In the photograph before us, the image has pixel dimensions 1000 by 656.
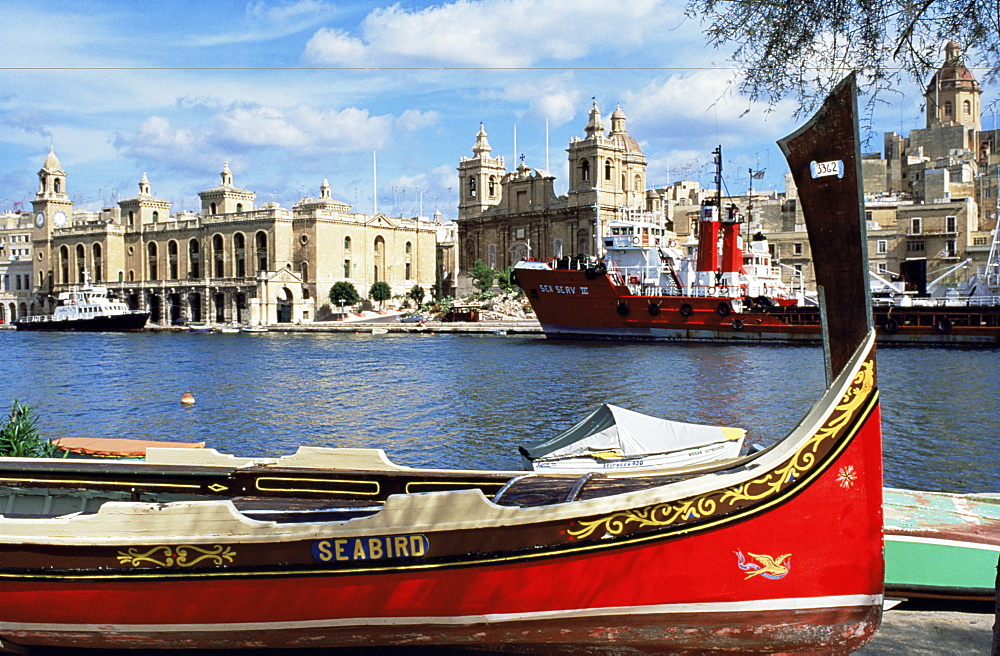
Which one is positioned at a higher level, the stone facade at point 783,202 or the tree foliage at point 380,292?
the stone facade at point 783,202

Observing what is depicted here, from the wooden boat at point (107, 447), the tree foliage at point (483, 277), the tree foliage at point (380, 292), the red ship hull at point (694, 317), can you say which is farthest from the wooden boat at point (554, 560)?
the tree foliage at point (380, 292)

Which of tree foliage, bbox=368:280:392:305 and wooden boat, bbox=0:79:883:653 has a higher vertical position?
tree foliage, bbox=368:280:392:305

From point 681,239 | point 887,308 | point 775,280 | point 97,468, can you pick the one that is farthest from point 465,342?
point 97,468

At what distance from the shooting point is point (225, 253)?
8394cm

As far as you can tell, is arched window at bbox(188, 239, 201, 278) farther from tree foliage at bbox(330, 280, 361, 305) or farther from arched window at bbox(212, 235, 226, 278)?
tree foliage at bbox(330, 280, 361, 305)

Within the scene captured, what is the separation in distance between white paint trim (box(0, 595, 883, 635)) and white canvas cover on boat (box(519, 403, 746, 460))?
518cm

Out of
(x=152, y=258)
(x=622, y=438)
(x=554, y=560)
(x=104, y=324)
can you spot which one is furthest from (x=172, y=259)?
(x=554, y=560)

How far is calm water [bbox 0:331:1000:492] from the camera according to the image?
52.5 feet

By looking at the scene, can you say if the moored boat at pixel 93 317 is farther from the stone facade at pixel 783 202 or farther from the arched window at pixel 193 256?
the stone facade at pixel 783 202

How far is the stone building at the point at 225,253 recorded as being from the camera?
78.6m

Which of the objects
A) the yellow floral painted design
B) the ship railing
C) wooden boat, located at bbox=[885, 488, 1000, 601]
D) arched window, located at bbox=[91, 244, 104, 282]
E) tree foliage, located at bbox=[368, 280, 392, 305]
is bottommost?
wooden boat, located at bbox=[885, 488, 1000, 601]

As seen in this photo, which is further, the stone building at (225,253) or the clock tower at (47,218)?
the clock tower at (47,218)

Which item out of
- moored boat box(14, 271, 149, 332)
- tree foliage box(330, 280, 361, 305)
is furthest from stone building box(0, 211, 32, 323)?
tree foliage box(330, 280, 361, 305)

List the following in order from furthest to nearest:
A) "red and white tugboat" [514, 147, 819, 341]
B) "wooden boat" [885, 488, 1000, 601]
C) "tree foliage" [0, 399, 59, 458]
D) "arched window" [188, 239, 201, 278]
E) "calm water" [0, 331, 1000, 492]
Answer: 1. "arched window" [188, 239, 201, 278]
2. "red and white tugboat" [514, 147, 819, 341]
3. "calm water" [0, 331, 1000, 492]
4. "tree foliage" [0, 399, 59, 458]
5. "wooden boat" [885, 488, 1000, 601]
